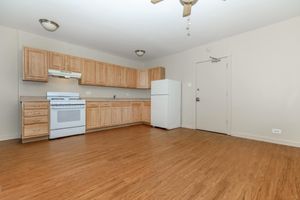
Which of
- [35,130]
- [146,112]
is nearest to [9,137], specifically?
[35,130]

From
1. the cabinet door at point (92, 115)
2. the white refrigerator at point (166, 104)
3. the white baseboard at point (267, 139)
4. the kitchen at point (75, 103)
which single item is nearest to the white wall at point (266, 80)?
the white baseboard at point (267, 139)

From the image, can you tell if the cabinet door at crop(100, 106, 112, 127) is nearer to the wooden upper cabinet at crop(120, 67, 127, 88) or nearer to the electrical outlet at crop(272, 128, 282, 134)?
the wooden upper cabinet at crop(120, 67, 127, 88)

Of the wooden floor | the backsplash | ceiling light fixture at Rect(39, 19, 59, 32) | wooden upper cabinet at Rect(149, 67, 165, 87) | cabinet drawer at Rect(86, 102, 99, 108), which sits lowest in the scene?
the wooden floor

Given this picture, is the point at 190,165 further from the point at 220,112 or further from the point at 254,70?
the point at 254,70

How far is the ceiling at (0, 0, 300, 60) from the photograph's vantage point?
258cm

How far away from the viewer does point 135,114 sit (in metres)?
5.41

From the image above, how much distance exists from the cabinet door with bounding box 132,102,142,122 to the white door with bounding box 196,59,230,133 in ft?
6.73

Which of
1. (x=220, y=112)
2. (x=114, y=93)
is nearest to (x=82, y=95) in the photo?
(x=114, y=93)

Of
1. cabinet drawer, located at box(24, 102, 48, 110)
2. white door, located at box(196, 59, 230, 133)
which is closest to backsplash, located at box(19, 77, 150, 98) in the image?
cabinet drawer, located at box(24, 102, 48, 110)

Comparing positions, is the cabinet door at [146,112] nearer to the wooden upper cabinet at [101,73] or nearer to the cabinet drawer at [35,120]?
the wooden upper cabinet at [101,73]

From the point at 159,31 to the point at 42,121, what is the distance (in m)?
3.44

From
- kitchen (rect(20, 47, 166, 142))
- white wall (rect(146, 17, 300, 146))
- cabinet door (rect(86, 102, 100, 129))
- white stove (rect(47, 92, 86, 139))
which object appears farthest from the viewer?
cabinet door (rect(86, 102, 100, 129))

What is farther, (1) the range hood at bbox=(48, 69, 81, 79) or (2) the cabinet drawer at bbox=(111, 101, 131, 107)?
(2) the cabinet drawer at bbox=(111, 101, 131, 107)

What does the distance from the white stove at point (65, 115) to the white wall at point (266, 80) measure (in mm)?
4037
